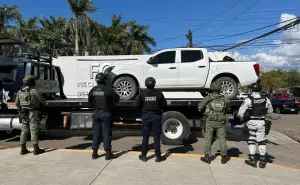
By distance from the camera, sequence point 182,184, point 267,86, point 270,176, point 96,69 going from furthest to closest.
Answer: point 267,86, point 96,69, point 270,176, point 182,184

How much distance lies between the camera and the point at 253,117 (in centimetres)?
573

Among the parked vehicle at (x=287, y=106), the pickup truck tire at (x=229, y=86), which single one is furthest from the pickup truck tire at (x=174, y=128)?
the parked vehicle at (x=287, y=106)

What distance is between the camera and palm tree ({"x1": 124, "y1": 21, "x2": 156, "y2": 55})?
93.2ft

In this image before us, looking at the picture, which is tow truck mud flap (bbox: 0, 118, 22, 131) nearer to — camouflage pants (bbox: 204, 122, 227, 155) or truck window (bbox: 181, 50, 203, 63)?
truck window (bbox: 181, 50, 203, 63)

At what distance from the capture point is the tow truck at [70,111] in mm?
8078

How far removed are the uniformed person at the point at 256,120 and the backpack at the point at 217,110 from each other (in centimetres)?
38

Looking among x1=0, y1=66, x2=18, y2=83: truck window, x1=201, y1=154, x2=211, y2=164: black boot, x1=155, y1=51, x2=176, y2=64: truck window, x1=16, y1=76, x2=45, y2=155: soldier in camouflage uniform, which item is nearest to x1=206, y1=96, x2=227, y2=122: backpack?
x1=201, y1=154, x2=211, y2=164: black boot

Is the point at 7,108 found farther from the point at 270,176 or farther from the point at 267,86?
the point at 267,86

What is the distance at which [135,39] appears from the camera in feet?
95.5

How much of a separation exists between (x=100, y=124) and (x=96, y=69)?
6125 mm

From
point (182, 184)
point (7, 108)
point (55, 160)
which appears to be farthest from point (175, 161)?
point (7, 108)

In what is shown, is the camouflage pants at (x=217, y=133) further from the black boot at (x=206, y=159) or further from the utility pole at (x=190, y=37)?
the utility pole at (x=190, y=37)

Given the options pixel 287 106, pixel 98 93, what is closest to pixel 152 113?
pixel 98 93

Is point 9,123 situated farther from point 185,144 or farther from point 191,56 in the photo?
point 191,56
